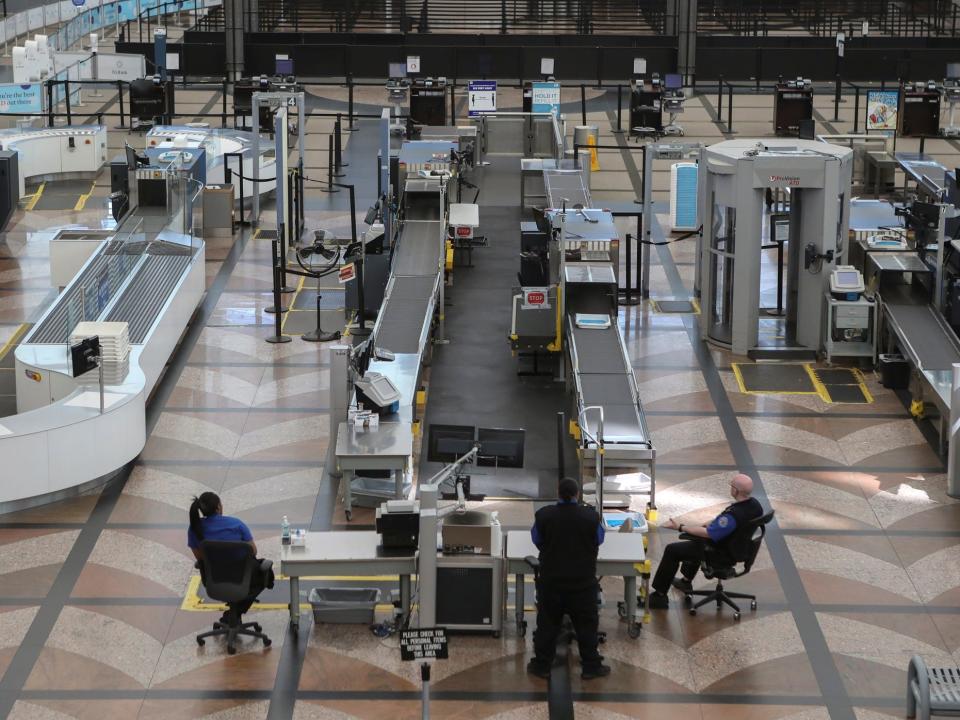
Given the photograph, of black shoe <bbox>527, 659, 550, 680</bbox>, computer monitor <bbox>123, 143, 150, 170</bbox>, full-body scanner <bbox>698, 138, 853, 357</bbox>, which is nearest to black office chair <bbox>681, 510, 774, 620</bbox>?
black shoe <bbox>527, 659, 550, 680</bbox>

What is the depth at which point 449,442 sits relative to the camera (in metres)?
13.0

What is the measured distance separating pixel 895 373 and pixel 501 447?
6.17 metres

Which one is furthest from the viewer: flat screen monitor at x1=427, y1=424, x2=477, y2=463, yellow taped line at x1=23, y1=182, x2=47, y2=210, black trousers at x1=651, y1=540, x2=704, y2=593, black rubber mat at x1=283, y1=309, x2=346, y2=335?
yellow taped line at x1=23, y1=182, x2=47, y2=210

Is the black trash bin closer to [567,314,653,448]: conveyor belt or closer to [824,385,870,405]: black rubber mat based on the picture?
[824,385,870,405]: black rubber mat

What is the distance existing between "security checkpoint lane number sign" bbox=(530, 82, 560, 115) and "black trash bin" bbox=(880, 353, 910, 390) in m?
13.9

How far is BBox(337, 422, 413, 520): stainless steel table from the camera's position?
13.8 m

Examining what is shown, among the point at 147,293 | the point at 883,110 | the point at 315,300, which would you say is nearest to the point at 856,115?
the point at 883,110

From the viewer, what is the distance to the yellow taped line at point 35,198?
84.0 feet

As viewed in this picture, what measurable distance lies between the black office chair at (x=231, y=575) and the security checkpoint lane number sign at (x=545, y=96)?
19876 millimetres

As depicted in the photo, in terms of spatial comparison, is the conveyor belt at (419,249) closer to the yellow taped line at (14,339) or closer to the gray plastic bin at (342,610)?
the yellow taped line at (14,339)

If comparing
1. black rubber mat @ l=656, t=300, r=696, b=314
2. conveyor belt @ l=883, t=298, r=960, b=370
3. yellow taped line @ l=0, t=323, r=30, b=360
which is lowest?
yellow taped line @ l=0, t=323, r=30, b=360

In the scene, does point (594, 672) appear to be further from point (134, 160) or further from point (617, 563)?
point (134, 160)

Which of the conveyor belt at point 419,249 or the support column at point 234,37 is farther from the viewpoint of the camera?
the support column at point 234,37

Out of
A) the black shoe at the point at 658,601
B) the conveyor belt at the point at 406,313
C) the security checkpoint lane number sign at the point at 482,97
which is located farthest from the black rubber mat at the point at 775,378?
the security checkpoint lane number sign at the point at 482,97
